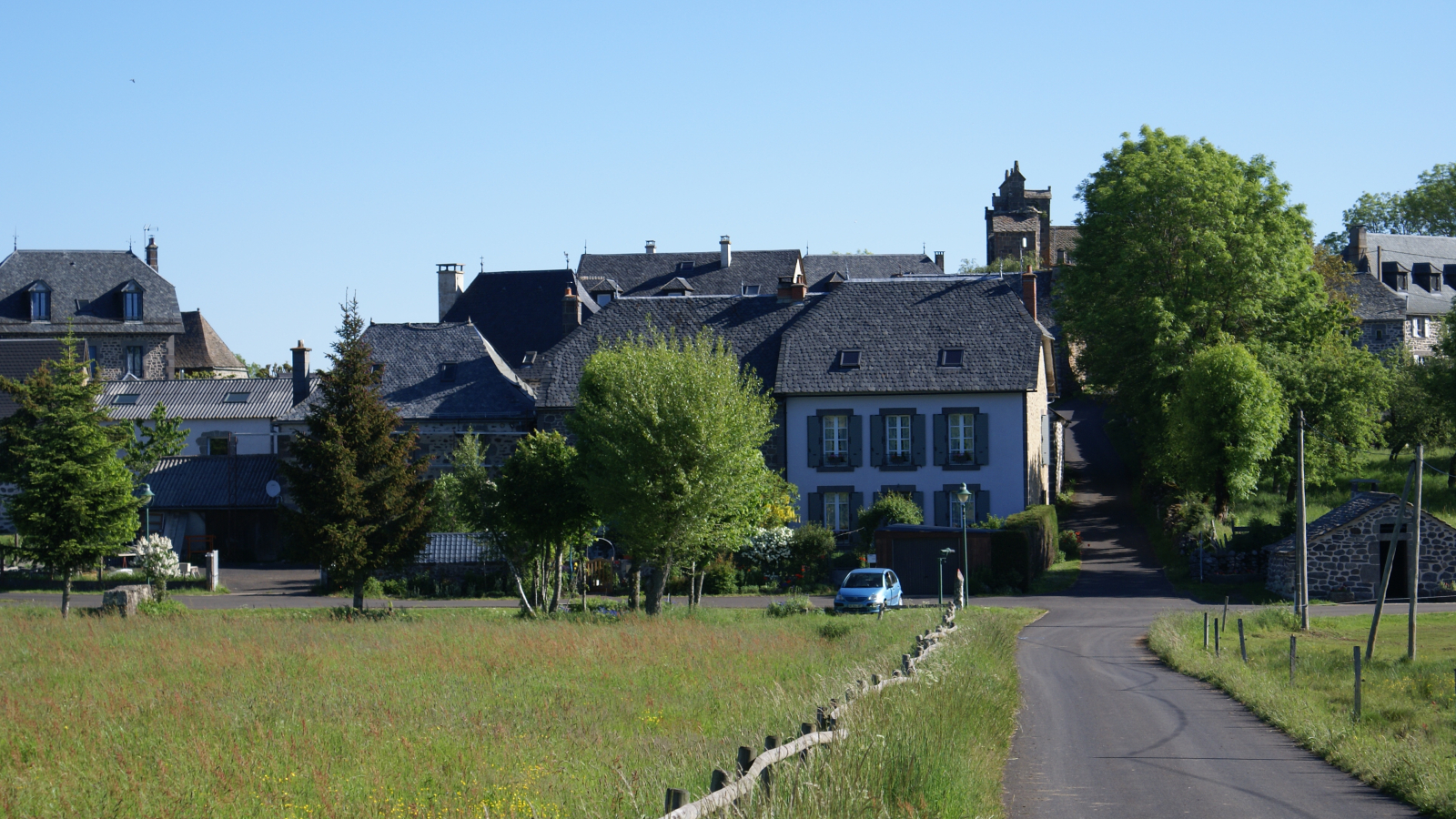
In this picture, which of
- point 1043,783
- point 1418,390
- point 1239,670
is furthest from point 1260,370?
point 1043,783

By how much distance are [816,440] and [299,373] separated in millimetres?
20553

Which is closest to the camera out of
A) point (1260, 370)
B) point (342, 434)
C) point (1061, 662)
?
point (1061, 662)

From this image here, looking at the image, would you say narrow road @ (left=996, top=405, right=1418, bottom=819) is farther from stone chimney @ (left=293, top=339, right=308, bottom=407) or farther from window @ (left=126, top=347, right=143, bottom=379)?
window @ (left=126, top=347, right=143, bottom=379)

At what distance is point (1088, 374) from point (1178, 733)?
33.6m

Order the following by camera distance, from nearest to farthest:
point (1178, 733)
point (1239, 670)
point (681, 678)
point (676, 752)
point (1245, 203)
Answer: point (676, 752) → point (1178, 733) → point (681, 678) → point (1239, 670) → point (1245, 203)

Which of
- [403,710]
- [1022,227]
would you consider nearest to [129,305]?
[403,710]

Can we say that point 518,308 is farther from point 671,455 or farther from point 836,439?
point 671,455

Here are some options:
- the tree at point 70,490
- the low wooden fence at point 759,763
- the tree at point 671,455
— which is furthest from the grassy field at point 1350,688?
the tree at point 70,490

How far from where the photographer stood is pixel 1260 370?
40406 millimetres

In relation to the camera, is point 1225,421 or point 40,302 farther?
point 40,302

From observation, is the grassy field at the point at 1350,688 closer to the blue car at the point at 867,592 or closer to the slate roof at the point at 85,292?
the blue car at the point at 867,592

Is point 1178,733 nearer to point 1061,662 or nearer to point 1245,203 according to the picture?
point 1061,662

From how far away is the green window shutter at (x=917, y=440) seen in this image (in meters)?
41.4

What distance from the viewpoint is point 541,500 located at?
30.8 meters
